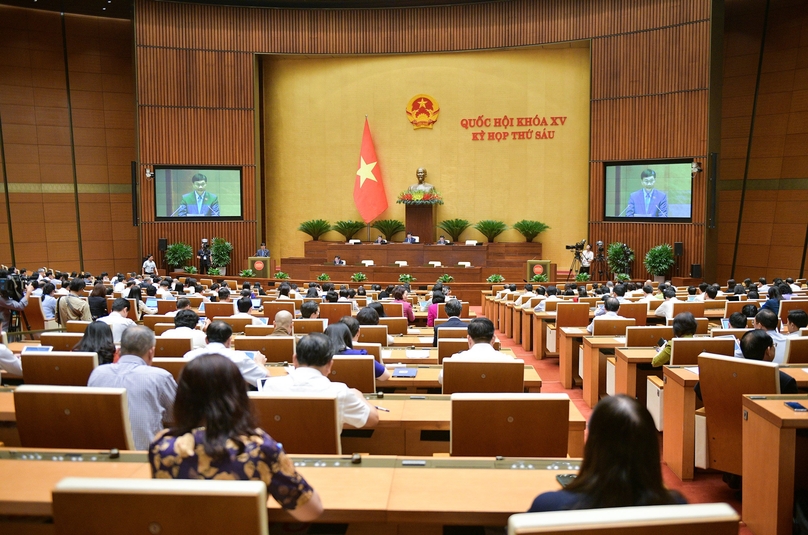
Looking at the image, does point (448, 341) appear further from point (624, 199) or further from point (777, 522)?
point (624, 199)

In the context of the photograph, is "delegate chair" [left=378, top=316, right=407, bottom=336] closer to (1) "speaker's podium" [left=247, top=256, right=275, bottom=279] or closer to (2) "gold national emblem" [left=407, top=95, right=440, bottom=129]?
(1) "speaker's podium" [left=247, top=256, right=275, bottom=279]

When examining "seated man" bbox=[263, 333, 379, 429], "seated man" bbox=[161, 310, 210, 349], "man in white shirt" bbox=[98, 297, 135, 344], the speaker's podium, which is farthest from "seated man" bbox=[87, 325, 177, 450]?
the speaker's podium

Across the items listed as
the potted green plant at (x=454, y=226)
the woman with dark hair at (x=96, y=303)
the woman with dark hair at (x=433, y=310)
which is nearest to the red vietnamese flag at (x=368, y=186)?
the potted green plant at (x=454, y=226)

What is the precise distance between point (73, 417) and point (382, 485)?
1.38 meters

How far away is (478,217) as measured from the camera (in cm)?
1988

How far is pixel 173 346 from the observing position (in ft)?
17.3

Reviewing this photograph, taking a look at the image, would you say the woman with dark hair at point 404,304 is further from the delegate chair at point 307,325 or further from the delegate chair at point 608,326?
the delegate chair at point 608,326

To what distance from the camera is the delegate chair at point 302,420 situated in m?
2.80

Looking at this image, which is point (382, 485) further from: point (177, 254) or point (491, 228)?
point (177, 254)

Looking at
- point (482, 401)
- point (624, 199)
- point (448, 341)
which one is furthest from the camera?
point (624, 199)

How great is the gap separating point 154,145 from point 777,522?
60.1ft

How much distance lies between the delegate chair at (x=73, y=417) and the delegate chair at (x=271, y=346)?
7.85ft

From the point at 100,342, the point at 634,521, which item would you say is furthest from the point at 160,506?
the point at 100,342

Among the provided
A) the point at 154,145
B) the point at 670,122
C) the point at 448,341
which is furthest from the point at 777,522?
the point at 154,145
